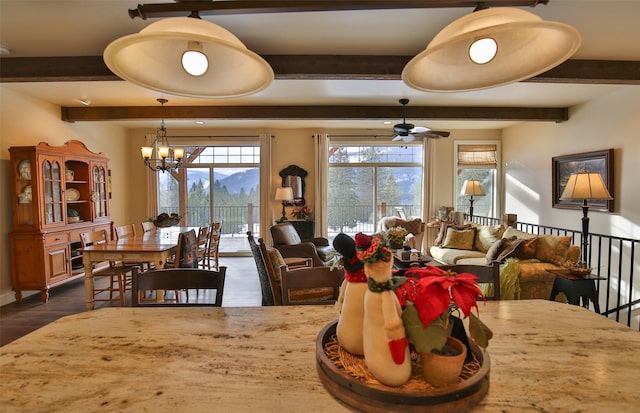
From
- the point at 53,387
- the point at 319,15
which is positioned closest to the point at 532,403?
the point at 53,387

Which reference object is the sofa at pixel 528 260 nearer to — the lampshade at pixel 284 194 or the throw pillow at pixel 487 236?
the throw pillow at pixel 487 236

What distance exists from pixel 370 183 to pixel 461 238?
235cm

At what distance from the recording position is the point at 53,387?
853 millimetres

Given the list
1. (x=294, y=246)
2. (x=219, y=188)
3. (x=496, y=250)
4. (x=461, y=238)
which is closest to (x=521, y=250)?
(x=496, y=250)

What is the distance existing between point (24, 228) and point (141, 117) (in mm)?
2126

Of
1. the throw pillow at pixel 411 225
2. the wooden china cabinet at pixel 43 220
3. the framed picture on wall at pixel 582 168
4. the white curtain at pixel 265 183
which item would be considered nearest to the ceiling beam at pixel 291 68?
the wooden china cabinet at pixel 43 220

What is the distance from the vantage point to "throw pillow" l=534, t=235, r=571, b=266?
11.5 feet

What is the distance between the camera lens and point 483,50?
96 cm

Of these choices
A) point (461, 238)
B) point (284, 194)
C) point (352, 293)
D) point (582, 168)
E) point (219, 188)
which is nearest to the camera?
point (352, 293)

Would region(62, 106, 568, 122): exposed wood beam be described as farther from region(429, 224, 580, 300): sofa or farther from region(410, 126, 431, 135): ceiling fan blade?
region(429, 224, 580, 300): sofa

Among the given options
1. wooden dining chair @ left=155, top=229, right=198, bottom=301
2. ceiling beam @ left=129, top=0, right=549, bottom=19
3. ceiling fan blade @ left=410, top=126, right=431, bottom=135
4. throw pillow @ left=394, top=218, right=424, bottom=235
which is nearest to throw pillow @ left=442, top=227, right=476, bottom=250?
throw pillow @ left=394, top=218, right=424, bottom=235

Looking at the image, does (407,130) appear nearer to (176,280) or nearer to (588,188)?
(588,188)

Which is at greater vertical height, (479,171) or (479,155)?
(479,155)

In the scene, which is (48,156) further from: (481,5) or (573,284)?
(573,284)
